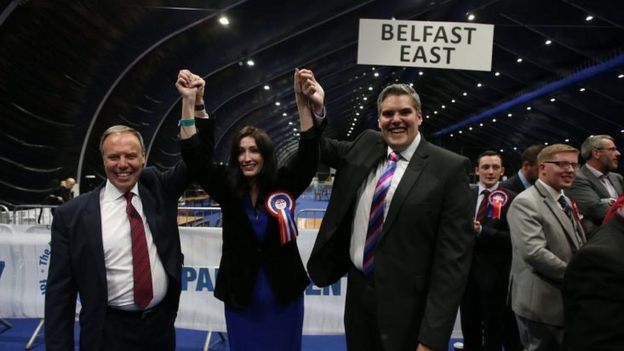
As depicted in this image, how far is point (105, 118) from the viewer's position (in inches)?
586

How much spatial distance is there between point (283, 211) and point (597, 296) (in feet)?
4.74

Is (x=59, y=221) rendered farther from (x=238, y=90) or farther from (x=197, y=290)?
(x=238, y=90)

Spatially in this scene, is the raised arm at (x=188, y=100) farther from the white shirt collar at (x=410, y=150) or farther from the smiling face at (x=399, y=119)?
the white shirt collar at (x=410, y=150)

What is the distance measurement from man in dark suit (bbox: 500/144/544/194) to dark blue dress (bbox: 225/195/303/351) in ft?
7.86

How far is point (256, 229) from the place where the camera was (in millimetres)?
2459

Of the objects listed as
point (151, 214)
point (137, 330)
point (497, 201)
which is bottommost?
point (137, 330)

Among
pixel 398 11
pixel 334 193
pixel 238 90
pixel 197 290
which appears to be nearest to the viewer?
pixel 334 193

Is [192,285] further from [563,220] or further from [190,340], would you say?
[563,220]

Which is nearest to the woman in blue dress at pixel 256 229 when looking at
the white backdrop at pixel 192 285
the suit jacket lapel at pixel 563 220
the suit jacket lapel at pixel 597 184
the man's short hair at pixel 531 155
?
the suit jacket lapel at pixel 563 220

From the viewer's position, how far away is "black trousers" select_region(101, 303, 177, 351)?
7.36 ft

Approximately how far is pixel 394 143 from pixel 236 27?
1222cm

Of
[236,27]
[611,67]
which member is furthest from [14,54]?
[611,67]

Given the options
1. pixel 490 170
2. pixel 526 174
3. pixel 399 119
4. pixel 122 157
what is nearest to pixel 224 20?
pixel 490 170

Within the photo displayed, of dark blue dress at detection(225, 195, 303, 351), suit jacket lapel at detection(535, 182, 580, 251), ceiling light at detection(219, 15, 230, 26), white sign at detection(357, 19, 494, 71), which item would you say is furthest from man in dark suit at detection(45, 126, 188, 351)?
ceiling light at detection(219, 15, 230, 26)
